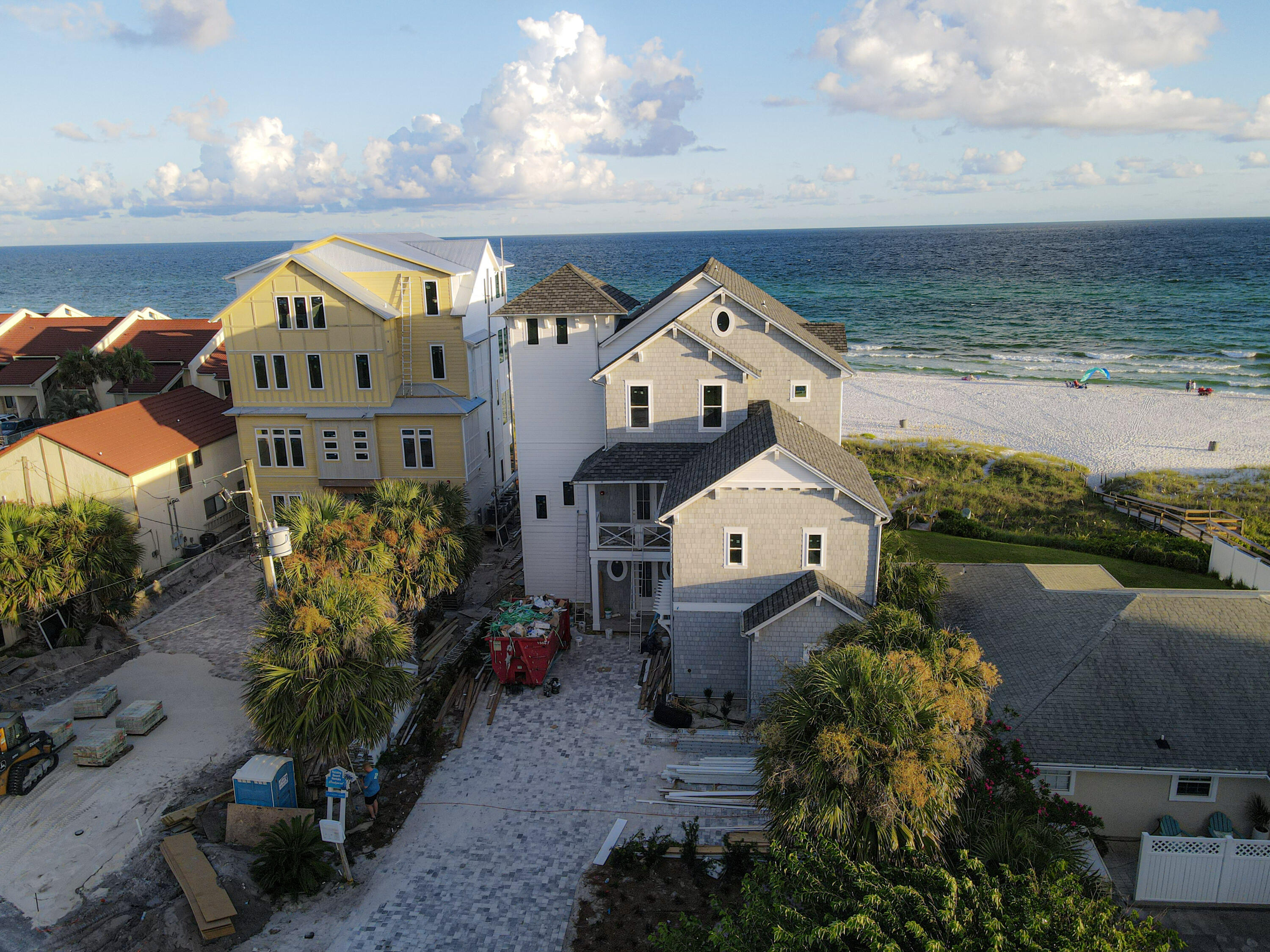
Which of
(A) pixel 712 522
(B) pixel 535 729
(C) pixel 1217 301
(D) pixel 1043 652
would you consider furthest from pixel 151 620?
(C) pixel 1217 301

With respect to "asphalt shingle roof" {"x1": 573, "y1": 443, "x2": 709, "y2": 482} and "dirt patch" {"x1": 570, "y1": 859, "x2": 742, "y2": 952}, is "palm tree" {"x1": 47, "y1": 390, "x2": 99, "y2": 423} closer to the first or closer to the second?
"asphalt shingle roof" {"x1": 573, "y1": 443, "x2": 709, "y2": 482}

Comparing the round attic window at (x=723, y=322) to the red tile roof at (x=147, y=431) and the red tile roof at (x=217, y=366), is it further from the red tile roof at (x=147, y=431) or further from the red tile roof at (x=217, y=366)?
the red tile roof at (x=217, y=366)

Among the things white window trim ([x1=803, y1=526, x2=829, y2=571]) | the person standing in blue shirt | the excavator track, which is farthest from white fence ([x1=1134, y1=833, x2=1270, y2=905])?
the excavator track

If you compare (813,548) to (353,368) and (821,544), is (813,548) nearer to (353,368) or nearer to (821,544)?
(821,544)

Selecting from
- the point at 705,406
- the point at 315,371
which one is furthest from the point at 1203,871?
the point at 315,371

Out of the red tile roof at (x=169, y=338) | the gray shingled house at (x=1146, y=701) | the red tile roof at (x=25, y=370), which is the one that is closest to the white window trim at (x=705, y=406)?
the gray shingled house at (x=1146, y=701)

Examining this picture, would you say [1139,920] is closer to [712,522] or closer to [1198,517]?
[712,522]
